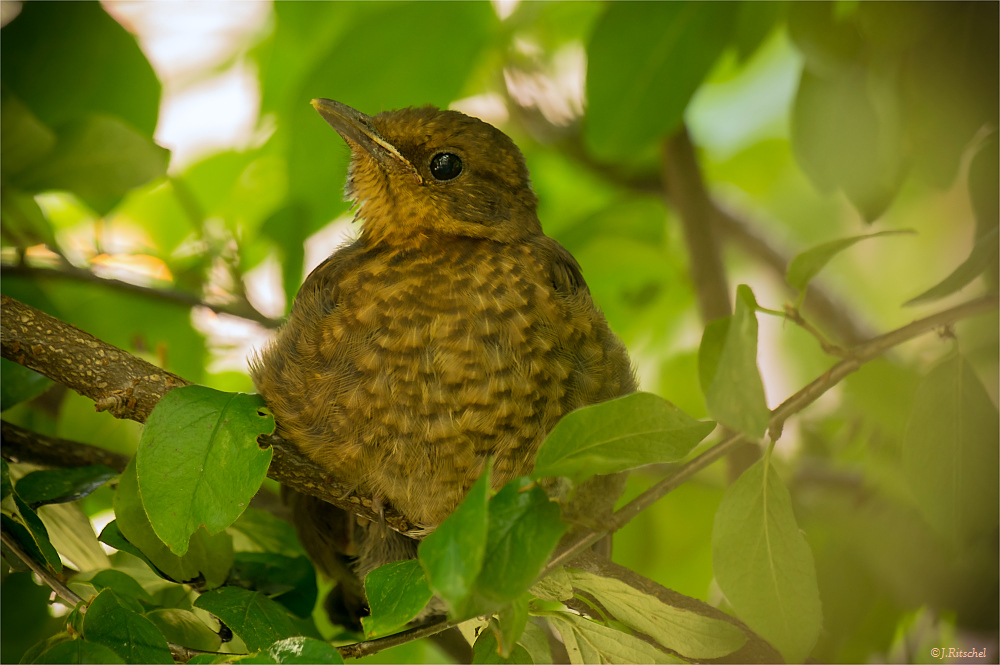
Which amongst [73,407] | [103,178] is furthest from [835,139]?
[73,407]

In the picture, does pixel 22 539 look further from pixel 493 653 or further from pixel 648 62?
pixel 648 62

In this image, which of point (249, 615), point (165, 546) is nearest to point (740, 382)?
point (249, 615)

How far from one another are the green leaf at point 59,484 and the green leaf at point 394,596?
0.48m

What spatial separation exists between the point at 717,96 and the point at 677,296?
622mm

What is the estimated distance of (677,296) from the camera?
6.29ft

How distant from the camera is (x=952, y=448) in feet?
2.77

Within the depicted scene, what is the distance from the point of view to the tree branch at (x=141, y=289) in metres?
1.33

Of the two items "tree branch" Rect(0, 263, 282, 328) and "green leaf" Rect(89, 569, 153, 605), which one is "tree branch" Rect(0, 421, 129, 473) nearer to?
"green leaf" Rect(89, 569, 153, 605)

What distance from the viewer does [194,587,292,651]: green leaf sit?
0.85m

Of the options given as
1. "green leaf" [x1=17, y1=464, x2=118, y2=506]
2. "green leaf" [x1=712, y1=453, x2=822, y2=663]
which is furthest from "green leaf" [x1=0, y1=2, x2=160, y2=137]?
"green leaf" [x1=712, y1=453, x2=822, y2=663]

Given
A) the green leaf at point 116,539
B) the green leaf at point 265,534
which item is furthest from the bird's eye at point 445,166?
the green leaf at point 116,539

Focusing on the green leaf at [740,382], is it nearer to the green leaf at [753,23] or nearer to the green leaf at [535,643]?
the green leaf at [535,643]

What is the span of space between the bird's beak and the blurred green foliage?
11 cm

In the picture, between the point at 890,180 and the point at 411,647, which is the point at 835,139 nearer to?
the point at 890,180
